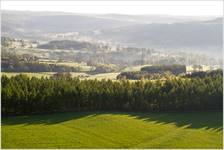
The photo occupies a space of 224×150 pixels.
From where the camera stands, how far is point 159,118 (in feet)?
148

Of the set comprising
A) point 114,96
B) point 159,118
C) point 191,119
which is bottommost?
point 191,119

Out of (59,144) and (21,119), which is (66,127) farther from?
(59,144)

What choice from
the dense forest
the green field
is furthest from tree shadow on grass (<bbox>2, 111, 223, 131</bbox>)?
the dense forest

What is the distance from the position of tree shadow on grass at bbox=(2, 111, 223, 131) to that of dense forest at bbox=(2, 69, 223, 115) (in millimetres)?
1556

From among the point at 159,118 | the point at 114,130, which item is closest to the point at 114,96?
the point at 159,118

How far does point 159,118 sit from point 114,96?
713cm

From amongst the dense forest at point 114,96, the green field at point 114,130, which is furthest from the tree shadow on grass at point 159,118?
the dense forest at point 114,96

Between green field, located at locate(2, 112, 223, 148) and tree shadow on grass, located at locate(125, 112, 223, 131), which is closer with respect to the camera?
green field, located at locate(2, 112, 223, 148)

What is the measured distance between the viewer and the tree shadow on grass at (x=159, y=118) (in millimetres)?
41875

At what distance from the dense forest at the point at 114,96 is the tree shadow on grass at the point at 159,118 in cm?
156

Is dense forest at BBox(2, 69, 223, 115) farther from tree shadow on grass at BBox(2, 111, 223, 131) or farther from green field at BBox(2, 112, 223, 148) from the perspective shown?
green field at BBox(2, 112, 223, 148)

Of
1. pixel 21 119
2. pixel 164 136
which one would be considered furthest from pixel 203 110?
pixel 21 119

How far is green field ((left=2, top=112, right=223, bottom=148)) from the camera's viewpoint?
33500 mm

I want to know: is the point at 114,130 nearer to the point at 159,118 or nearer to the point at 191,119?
the point at 159,118
